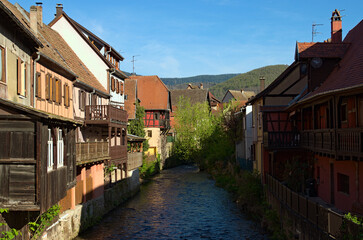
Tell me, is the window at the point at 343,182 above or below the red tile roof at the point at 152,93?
below

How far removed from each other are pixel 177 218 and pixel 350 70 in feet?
44.5

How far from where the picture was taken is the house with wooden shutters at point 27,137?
11547 millimetres

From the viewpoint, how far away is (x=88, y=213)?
71.6ft

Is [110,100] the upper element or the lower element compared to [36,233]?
upper

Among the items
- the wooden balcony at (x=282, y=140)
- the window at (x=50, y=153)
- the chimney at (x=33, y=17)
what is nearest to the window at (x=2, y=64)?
the window at (x=50, y=153)

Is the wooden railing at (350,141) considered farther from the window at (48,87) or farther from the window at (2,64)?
the window at (48,87)

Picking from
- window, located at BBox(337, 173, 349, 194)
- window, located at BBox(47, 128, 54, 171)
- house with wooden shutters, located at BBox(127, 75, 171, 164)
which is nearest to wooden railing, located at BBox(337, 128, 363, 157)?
window, located at BBox(337, 173, 349, 194)

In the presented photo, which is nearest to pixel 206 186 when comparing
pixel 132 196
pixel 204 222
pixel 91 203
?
pixel 132 196

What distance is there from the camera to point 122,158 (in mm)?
29188

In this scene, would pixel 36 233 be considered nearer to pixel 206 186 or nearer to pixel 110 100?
pixel 110 100

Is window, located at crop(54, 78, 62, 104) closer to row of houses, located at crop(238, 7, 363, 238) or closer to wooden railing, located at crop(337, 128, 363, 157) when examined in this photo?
row of houses, located at crop(238, 7, 363, 238)

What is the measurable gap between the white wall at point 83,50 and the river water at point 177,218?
9.36 m

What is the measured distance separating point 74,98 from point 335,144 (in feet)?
44.3

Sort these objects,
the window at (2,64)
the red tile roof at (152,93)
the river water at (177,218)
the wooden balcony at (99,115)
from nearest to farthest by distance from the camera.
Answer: the window at (2,64), the river water at (177,218), the wooden balcony at (99,115), the red tile roof at (152,93)
